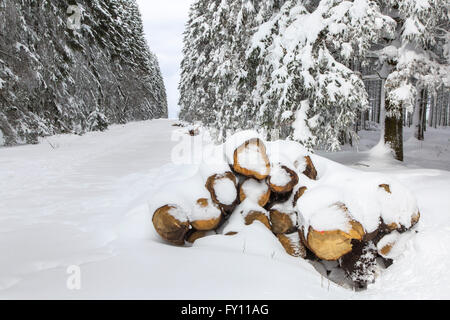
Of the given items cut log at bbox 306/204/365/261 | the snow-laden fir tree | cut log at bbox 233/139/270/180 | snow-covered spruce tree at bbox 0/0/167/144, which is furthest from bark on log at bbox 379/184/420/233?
snow-covered spruce tree at bbox 0/0/167/144

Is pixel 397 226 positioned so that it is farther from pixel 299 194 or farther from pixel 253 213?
→ pixel 253 213

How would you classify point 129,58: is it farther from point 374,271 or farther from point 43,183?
point 374,271

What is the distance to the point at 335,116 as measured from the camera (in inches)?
273

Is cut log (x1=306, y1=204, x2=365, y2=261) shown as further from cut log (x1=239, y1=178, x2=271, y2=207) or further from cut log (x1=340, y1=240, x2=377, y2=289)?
cut log (x1=239, y1=178, x2=271, y2=207)

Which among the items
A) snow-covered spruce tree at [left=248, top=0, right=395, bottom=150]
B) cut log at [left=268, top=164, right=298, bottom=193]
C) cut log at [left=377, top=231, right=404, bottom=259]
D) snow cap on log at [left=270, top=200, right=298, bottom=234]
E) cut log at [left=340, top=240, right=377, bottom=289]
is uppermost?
snow-covered spruce tree at [left=248, top=0, right=395, bottom=150]

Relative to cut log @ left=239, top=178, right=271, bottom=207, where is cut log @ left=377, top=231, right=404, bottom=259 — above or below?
below

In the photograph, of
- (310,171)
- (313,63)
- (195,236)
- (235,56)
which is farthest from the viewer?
(235,56)

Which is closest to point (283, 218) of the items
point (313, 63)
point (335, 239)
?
point (335, 239)

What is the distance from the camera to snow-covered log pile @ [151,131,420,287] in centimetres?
339

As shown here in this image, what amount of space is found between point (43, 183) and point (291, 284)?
5.35 meters

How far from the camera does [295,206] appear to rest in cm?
390

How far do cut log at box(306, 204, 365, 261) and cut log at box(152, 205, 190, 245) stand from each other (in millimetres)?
1523

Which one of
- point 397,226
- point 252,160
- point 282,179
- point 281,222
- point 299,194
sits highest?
point 252,160

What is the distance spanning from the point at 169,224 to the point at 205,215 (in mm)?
491
